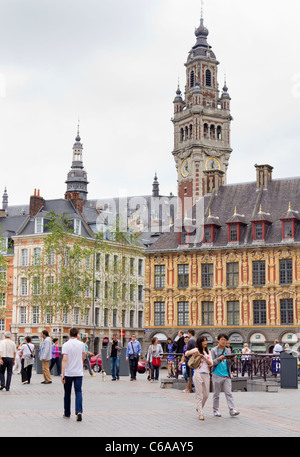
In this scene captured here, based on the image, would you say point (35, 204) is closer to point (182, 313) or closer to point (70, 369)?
point (182, 313)

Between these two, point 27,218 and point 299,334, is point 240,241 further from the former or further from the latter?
point 27,218

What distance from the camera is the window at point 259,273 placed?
170 feet

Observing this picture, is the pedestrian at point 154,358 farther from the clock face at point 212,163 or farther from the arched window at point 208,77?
the arched window at point 208,77

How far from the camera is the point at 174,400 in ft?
63.2

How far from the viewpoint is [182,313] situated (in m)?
54.7

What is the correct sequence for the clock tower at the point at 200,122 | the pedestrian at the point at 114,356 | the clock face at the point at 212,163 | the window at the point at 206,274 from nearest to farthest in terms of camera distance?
the pedestrian at the point at 114,356 < the window at the point at 206,274 < the clock tower at the point at 200,122 < the clock face at the point at 212,163

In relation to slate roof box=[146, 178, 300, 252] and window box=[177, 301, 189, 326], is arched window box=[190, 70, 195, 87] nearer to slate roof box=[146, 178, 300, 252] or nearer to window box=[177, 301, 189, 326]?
slate roof box=[146, 178, 300, 252]

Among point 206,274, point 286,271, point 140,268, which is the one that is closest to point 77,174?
point 140,268

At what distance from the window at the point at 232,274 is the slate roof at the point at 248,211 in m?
1.46

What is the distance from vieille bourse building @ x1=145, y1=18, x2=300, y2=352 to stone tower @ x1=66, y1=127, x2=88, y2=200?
2604 inches

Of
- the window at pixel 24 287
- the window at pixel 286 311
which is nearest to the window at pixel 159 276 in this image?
the window at pixel 286 311

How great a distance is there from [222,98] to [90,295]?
51.1 meters

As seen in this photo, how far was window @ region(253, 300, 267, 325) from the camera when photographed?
169 feet

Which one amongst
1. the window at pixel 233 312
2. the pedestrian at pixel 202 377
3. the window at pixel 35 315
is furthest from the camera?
the window at pixel 35 315
